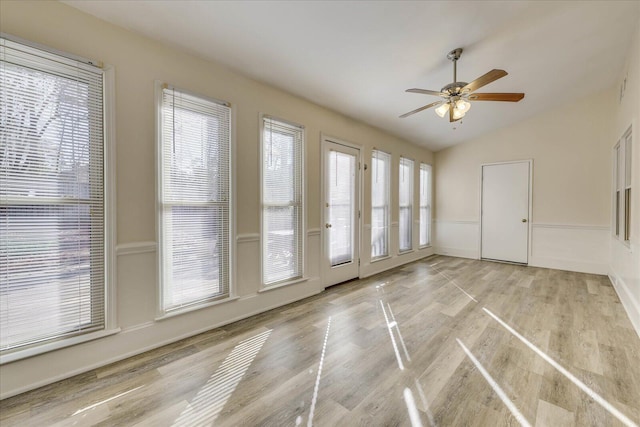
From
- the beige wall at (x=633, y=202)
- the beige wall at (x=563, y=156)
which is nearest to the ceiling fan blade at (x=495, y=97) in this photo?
the beige wall at (x=633, y=202)

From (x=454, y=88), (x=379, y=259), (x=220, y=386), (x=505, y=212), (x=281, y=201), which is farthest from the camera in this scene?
(x=505, y=212)

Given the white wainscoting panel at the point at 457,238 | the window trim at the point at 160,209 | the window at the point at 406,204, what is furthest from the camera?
the white wainscoting panel at the point at 457,238

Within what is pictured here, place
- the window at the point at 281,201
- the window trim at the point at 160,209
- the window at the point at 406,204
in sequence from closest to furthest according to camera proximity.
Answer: the window trim at the point at 160,209
the window at the point at 281,201
the window at the point at 406,204

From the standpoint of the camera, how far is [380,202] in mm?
5039

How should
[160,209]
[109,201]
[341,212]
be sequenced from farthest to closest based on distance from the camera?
1. [341,212]
2. [160,209]
3. [109,201]

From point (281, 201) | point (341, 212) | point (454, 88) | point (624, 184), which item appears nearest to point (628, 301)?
point (624, 184)

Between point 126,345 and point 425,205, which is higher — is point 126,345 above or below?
below

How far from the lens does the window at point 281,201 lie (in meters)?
3.15

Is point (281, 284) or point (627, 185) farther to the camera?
point (627, 185)

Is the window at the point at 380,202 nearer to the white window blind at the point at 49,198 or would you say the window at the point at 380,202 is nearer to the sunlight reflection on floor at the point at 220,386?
the sunlight reflection on floor at the point at 220,386

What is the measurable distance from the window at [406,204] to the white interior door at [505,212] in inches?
62.5

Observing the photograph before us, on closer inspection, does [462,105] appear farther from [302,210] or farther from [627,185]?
[627,185]

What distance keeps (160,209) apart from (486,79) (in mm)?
3095

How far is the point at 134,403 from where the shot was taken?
1687 millimetres
